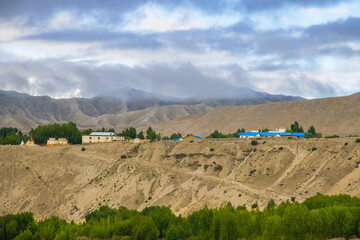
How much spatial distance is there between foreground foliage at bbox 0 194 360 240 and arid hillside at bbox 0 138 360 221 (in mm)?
19782

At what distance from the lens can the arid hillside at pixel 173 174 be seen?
9125 cm

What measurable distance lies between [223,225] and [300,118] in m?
121

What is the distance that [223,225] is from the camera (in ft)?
192

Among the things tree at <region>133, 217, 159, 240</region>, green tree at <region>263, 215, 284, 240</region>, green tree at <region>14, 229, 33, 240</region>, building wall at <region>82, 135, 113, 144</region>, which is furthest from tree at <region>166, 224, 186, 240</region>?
building wall at <region>82, 135, 113, 144</region>

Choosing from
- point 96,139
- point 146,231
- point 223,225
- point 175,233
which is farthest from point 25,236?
point 96,139

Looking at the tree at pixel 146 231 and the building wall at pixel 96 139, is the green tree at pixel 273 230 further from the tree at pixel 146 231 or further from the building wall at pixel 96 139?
the building wall at pixel 96 139

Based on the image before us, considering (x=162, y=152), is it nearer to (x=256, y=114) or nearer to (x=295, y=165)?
(x=295, y=165)

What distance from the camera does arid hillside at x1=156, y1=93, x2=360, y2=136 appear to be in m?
158

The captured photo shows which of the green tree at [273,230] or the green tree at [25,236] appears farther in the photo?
the green tree at [25,236]

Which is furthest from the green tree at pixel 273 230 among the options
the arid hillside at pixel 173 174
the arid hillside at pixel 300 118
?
the arid hillside at pixel 300 118

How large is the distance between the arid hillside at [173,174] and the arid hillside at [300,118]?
4849 cm

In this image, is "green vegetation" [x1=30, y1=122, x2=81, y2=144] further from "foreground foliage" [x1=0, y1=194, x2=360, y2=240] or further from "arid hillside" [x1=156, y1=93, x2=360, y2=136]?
"foreground foliage" [x1=0, y1=194, x2=360, y2=240]

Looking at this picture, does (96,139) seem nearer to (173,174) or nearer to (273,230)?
(173,174)

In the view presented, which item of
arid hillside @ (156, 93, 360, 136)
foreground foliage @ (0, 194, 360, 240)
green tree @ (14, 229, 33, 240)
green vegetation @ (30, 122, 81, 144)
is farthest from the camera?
arid hillside @ (156, 93, 360, 136)
